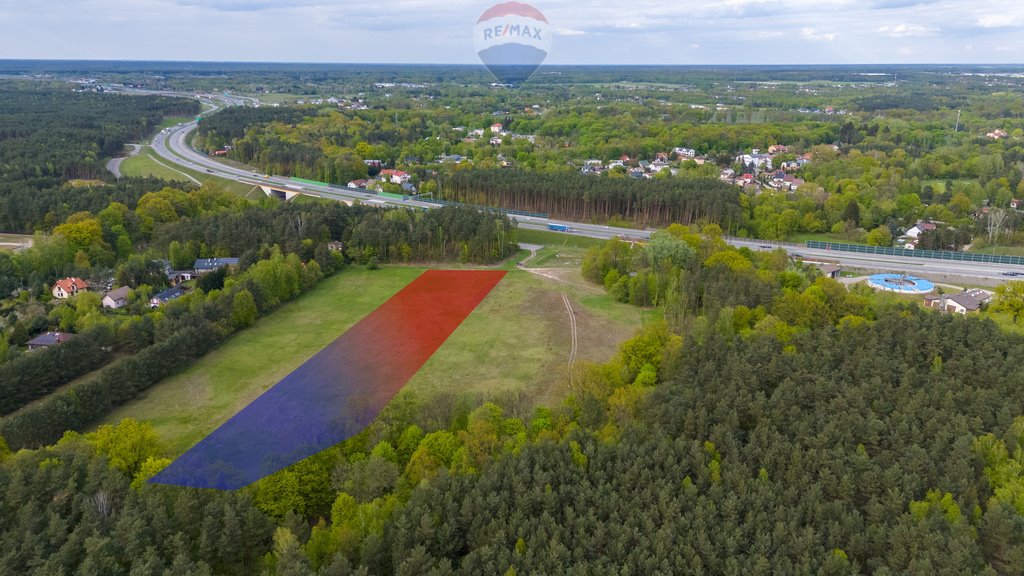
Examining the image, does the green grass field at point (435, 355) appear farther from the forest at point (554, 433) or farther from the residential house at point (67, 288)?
the residential house at point (67, 288)

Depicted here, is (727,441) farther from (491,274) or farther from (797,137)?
(797,137)

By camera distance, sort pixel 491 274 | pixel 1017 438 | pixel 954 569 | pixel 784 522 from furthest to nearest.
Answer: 1. pixel 491 274
2. pixel 1017 438
3. pixel 784 522
4. pixel 954 569

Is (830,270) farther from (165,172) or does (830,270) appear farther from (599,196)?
(165,172)

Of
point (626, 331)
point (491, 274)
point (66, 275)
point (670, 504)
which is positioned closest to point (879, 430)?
point (670, 504)

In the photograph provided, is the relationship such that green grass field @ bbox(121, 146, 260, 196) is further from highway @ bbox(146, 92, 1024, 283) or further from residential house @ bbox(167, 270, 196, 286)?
residential house @ bbox(167, 270, 196, 286)
